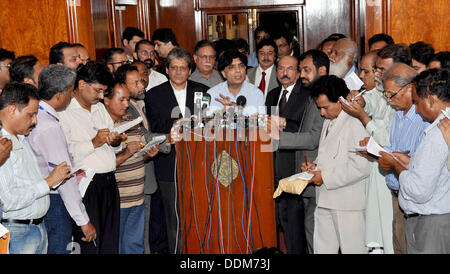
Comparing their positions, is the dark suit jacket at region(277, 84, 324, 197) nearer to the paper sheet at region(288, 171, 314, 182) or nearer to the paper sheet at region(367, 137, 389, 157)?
the paper sheet at region(288, 171, 314, 182)

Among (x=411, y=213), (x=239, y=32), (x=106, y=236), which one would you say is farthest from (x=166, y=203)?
(x=239, y=32)

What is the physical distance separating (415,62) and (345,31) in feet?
13.1

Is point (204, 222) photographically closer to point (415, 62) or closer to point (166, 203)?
point (166, 203)

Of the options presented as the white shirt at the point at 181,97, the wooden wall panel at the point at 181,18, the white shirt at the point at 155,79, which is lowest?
the white shirt at the point at 181,97

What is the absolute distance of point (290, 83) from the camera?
15.6ft

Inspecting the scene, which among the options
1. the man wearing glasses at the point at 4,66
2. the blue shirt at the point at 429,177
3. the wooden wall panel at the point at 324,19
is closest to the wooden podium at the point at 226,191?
the blue shirt at the point at 429,177

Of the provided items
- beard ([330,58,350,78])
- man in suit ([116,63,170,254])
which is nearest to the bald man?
beard ([330,58,350,78])

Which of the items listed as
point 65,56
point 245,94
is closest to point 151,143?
point 245,94

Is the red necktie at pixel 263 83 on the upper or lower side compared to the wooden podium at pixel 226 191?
upper

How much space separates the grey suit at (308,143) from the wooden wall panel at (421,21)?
2718 mm

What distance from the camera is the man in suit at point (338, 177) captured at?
12.5ft

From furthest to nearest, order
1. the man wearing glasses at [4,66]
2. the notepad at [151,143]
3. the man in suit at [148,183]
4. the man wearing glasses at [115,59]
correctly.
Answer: the man wearing glasses at [115,59], the man wearing glasses at [4,66], the man in suit at [148,183], the notepad at [151,143]

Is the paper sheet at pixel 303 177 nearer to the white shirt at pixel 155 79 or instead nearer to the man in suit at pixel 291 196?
the man in suit at pixel 291 196

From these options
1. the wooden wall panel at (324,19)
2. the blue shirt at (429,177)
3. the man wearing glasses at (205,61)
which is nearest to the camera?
the blue shirt at (429,177)
